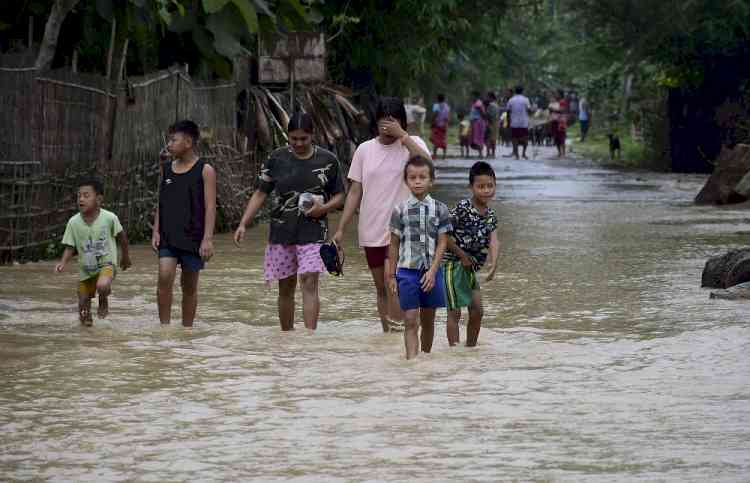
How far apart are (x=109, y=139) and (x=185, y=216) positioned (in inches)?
225

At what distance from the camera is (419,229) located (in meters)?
8.90

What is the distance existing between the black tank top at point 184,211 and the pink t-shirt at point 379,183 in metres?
1.01

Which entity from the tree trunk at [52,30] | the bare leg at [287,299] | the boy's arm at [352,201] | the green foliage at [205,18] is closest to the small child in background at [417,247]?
the boy's arm at [352,201]

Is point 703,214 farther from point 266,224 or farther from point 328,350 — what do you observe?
point 328,350

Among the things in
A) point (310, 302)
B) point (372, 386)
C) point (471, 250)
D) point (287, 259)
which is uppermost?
point (471, 250)

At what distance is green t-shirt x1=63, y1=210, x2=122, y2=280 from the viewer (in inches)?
400

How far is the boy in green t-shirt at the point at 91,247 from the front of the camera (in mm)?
10117

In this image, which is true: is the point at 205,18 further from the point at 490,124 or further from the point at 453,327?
the point at 490,124

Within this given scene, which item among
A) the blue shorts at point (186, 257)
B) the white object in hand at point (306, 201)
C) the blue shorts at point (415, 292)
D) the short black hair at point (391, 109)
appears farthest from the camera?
the blue shorts at point (186, 257)

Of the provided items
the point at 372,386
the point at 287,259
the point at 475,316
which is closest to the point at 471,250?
the point at 475,316

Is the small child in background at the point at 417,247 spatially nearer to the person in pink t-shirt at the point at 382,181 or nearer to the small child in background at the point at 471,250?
the small child in background at the point at 471,250

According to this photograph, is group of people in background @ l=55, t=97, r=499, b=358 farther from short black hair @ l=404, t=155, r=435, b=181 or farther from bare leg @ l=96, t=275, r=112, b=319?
short black hair @ l=404, t=155, r=435, b=181

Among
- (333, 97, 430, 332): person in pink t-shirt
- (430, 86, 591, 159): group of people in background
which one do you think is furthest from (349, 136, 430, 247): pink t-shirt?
(430, 86, 591, 159): group of people in background

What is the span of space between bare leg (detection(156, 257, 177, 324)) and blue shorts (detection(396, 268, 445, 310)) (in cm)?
179
